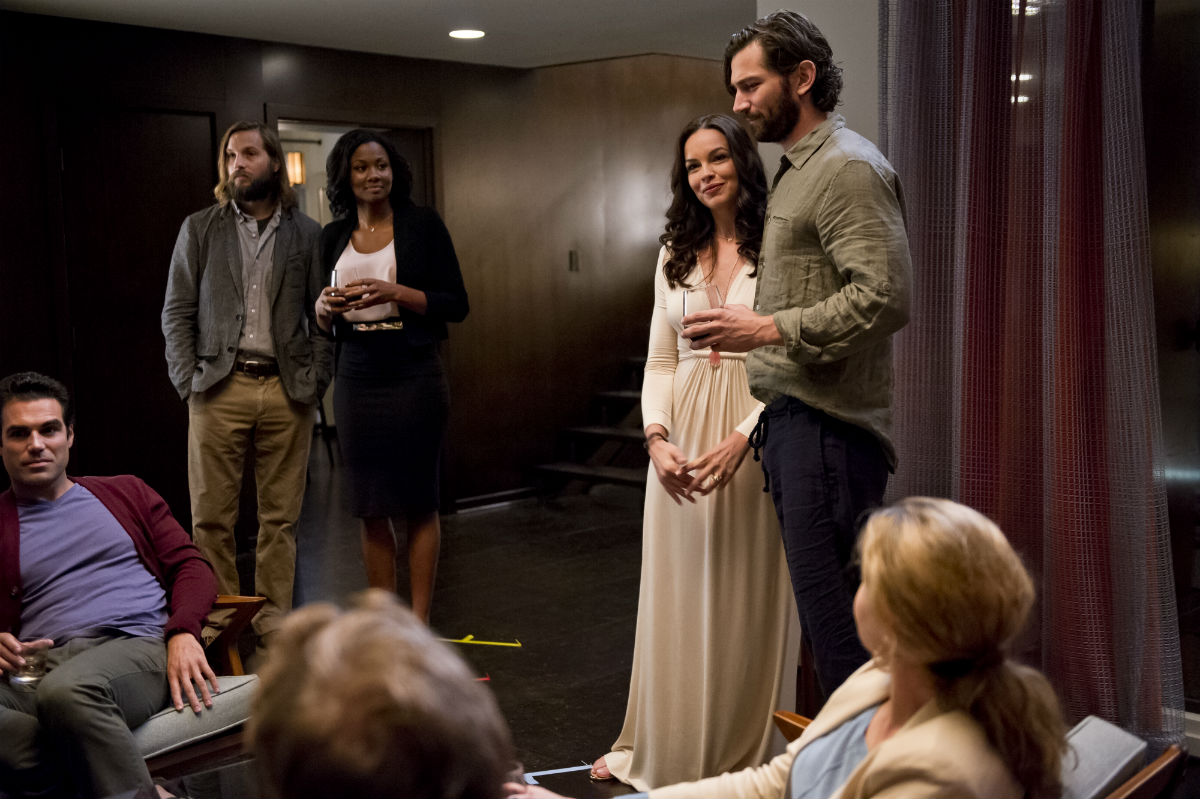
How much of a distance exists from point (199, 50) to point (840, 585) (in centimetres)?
443

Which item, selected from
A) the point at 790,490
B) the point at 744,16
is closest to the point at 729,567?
the point at 790,490

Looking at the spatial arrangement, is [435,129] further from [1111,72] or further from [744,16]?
[1111,72]

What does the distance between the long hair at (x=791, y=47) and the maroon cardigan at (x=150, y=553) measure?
5.29 feet

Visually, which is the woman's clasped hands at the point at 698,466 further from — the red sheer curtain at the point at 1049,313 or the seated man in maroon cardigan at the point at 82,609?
the seated man in maroon cardigan at the point at 82,609

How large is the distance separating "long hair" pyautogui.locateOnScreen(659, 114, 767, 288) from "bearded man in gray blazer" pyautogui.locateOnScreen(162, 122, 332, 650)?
5.02 ft

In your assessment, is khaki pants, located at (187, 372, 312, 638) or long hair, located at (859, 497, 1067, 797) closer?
long hair, located at (859, 497, 1067, 797)

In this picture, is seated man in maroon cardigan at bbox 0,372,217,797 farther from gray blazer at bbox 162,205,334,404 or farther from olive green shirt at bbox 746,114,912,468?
olive green shirt at bbox 746,114,912,468

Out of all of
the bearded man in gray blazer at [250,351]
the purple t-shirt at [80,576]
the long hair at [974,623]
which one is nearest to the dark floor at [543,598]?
the bearded man in gray blazer at [250,351]

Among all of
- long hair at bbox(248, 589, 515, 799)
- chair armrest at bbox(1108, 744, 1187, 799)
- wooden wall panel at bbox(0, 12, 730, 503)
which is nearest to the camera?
long hair at bbox(248, 589, 515, 799)

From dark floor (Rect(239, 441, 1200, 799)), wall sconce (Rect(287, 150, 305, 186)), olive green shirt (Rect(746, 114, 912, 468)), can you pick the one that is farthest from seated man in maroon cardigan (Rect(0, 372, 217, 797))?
wall sconce (Rect(287, 150, 305, 186))

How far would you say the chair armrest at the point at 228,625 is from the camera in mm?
2561

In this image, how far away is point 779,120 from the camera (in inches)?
86.7

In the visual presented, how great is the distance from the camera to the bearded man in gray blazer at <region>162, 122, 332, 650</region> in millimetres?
3799

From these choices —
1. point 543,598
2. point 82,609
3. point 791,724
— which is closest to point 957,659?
point 791,724
